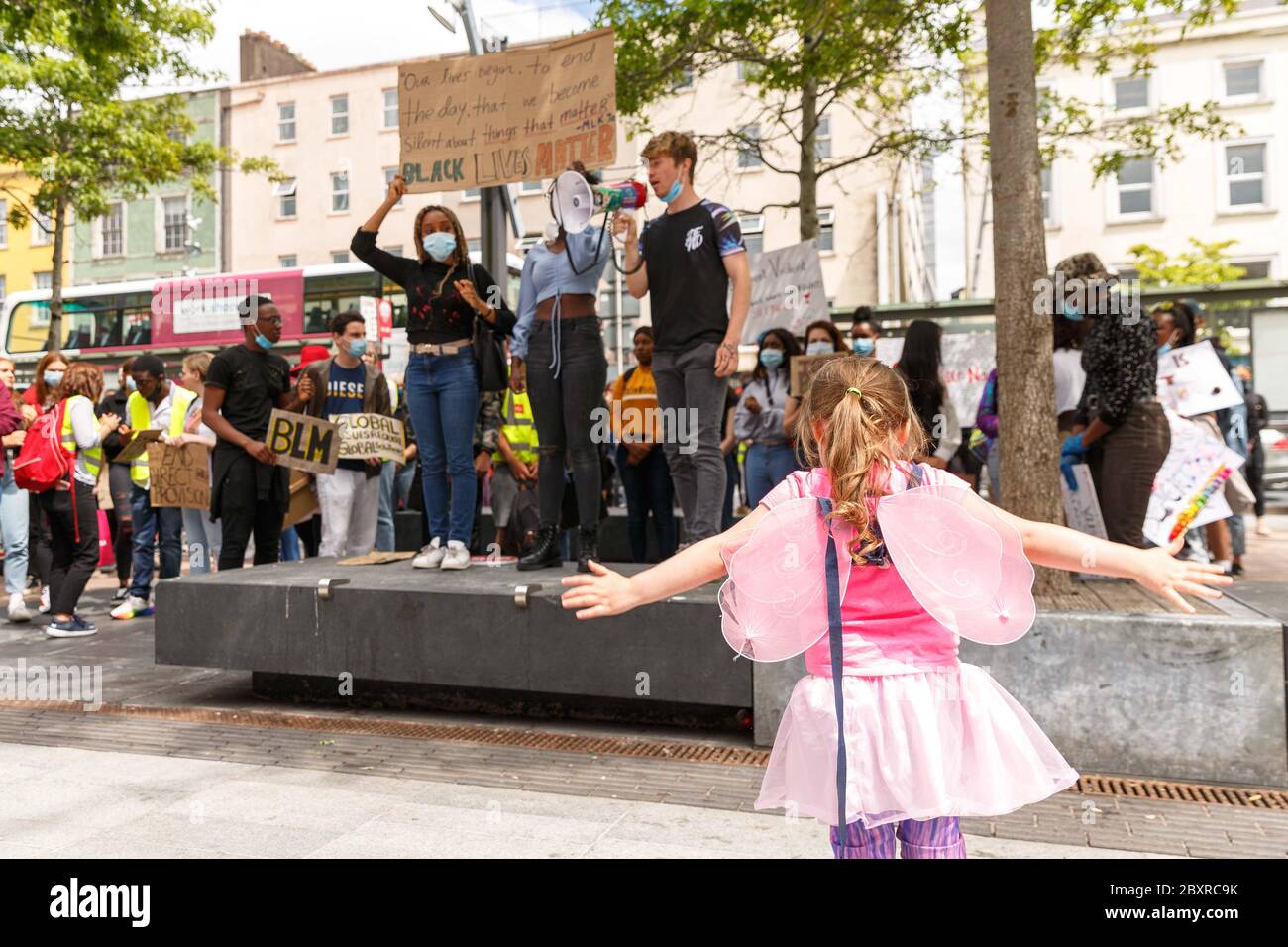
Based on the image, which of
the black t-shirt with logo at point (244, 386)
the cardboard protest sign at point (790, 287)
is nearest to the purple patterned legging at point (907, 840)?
the black t-shirt with logo at point (244, 386)

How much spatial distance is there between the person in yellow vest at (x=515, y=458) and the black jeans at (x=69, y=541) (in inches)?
113

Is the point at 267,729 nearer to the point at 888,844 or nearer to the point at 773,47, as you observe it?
the point at 888,844

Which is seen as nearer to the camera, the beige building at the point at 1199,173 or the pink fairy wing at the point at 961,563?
the pink fairy wing at the point at 961,563

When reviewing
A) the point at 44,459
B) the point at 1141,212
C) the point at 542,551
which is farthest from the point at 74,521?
the point at 1141,212

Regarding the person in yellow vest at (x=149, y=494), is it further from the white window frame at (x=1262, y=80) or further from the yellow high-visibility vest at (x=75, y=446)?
the white window frame at (x=1262, y=80)

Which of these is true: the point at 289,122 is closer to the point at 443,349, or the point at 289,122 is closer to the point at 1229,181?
the point at 1229,181

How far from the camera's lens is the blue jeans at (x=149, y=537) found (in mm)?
8648

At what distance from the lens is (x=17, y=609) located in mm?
8273

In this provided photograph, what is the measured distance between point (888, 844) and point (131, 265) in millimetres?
44507

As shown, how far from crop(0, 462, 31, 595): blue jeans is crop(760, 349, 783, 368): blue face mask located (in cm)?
571

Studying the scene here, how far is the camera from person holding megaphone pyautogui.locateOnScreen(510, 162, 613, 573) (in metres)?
5.40

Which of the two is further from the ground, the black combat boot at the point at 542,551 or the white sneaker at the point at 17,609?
the black combat boot at the point at 542,551

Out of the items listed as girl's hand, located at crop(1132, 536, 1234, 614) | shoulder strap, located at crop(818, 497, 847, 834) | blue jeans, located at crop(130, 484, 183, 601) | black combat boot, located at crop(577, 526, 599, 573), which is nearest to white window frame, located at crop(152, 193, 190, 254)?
blue jeans, located at crop(130, 484, 183, 601)

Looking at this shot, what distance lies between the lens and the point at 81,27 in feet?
46.5
